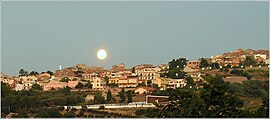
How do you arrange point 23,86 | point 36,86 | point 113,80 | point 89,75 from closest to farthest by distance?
point 23,86, point 36,86, point 89,75, point 113,80

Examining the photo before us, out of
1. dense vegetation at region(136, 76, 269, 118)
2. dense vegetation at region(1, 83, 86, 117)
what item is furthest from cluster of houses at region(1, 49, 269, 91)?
dense vegetation at region(136, 76, 269, 118)

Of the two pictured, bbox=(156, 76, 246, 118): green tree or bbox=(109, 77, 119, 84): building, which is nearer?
bbox=(156, 76, 246, 118): green tree

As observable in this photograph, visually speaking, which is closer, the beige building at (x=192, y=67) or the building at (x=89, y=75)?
the building at (x=89, y=75)

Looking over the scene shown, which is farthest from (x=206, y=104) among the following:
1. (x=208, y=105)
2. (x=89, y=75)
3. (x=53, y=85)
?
(x=89, y=75)

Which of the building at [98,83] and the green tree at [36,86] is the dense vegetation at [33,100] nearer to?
the green tree at [36,86]

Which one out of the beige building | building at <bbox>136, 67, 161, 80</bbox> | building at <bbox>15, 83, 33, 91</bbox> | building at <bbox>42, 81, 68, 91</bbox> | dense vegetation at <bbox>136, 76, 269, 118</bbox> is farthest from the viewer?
the beige building

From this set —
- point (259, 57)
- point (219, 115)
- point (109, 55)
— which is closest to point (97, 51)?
point (109, 55)

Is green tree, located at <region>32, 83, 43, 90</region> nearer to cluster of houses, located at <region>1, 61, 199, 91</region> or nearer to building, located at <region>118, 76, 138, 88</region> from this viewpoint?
cluster of houses, located at <region>1, 61, 199, 91</region>

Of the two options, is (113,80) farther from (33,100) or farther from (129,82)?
(33,100)

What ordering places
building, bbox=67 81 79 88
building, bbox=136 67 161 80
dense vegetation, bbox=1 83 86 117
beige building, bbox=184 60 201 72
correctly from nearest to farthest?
1. dense vegetation, bbox=1 83 86 117
2. building, bbox=67 81 79 88
3. building, bbox=136 67 161 80
4. beige building, bbox=184 60 201 72

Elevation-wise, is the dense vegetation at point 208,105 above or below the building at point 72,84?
below

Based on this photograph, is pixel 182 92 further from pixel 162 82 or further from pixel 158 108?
pixel 162 82

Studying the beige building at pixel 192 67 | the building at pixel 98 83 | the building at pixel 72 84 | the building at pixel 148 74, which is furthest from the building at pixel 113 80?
the beige building at pixel 192 67
